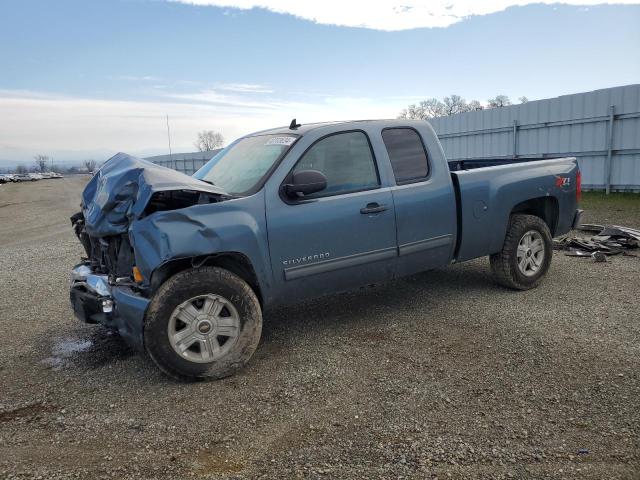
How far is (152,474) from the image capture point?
2.80 meters

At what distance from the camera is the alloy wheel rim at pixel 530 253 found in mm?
5836

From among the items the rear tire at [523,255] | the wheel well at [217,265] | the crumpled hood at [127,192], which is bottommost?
the rear tire at [523,255]

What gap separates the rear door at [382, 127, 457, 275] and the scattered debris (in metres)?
3.32

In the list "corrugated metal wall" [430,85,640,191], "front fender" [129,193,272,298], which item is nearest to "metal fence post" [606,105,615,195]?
"corrugated metal wall" [430,85,640,191]

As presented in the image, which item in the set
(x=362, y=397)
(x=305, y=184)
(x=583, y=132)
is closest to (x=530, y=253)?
(x=305, y=184)

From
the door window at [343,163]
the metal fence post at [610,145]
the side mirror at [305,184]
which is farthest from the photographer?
the metal fence post at [610,145]

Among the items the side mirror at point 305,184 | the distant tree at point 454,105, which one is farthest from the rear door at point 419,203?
the distant tree at point 454,105

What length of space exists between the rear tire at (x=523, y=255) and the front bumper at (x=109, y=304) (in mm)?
3837

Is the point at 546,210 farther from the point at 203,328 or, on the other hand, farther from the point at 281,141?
the point at 203,328

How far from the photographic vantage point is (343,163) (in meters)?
4.65

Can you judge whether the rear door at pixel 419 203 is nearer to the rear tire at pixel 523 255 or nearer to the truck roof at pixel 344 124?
the truck roof at pixel 344 124

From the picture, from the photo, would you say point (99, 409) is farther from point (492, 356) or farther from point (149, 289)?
point (492, 356)

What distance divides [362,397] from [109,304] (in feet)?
6.66

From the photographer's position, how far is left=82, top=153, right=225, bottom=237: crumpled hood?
385 centimetres
